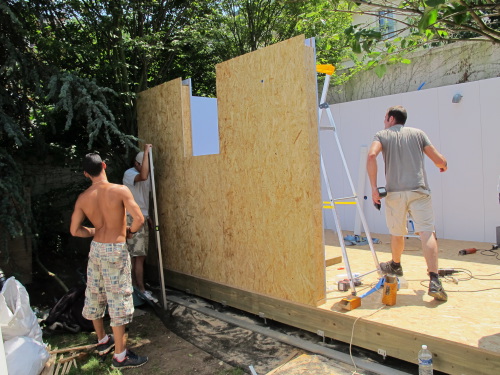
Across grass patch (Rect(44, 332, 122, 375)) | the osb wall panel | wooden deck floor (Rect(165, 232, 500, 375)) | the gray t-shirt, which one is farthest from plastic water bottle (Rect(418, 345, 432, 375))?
grass patch (Rect(44, 332, 122, 375))

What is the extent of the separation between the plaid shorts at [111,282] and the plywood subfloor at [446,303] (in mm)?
1850

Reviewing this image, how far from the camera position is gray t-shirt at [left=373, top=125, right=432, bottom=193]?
12.6ft

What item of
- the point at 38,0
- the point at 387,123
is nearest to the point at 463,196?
the point at 387,123

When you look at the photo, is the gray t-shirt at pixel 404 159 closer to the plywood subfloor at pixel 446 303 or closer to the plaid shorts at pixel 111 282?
the plywood subfloor at pixel 446 303

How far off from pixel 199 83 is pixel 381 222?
4323 mm

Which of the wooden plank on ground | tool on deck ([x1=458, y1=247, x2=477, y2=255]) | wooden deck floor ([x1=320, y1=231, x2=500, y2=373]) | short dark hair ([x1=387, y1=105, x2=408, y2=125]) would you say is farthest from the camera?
tool on deck ([x1=458, y1=247, x2=477, y2=255])

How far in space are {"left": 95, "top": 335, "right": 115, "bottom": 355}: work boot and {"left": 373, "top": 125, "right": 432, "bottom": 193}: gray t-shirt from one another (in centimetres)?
314

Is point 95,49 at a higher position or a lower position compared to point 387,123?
higher

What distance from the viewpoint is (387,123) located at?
412 centimetres

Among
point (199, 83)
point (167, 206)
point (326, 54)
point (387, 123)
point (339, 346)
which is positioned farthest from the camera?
point (326, 54)

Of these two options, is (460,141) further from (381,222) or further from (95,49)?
(95,49)

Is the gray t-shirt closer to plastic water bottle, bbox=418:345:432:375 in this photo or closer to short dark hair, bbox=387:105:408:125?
short dark hair, bbox=387:105:408:125

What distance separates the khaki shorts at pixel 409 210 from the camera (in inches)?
148

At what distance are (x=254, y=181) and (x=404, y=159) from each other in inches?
60.1
